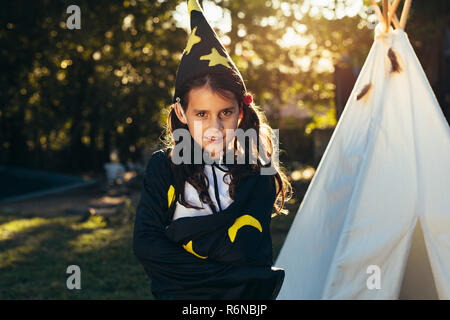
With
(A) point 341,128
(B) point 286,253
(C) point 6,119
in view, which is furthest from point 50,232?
(C) point 6,119

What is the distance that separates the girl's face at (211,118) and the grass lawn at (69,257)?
120 inches

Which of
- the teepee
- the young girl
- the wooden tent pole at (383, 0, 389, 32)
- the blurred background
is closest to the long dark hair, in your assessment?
the young girl

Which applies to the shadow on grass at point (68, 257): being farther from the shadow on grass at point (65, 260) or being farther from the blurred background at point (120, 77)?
the blurred background at point (120, 77)

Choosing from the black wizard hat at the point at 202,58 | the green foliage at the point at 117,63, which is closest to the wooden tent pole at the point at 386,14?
the black wizard hat at the point at 202,58

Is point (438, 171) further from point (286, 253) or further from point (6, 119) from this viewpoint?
point (6, 119)

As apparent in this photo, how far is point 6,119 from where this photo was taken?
58.1 feet

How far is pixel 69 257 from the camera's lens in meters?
5.99

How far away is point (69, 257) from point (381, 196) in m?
3.94

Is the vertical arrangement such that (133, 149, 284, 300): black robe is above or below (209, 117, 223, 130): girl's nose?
below

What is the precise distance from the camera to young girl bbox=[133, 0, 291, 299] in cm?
180

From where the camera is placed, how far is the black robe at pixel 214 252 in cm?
179

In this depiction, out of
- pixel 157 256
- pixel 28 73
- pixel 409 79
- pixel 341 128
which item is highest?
pixel 28 73

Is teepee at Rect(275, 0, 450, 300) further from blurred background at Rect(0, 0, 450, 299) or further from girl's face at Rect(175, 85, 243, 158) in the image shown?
blurred background at Rect(0, 0, 450, 299)
